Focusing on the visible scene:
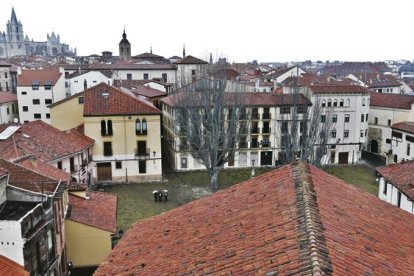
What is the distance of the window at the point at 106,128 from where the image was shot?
3938 centimetres

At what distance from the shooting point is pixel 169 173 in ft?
152

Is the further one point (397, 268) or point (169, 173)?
point (169, 173)

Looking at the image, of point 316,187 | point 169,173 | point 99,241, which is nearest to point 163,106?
point 169,173

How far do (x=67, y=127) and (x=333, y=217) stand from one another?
3801 cm

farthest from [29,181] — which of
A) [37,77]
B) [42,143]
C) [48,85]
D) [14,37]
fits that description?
[14,37]

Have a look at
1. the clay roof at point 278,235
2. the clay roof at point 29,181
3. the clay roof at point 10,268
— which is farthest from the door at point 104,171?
the clay roof at point 278,235

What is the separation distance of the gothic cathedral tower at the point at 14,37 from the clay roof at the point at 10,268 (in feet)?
647

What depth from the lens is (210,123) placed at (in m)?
37.8

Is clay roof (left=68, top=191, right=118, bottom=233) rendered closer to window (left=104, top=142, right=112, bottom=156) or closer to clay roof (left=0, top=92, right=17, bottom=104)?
window (left=104, top=142, right=112, bottom=156)

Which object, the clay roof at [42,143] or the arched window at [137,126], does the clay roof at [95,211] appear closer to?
the clay roof at [42,143]

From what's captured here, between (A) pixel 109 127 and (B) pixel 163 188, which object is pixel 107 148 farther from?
(B) pixel 163 188

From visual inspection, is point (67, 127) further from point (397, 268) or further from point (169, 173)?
point (397, 268)

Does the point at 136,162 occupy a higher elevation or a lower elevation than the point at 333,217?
lower

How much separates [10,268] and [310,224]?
11551 millimetres
